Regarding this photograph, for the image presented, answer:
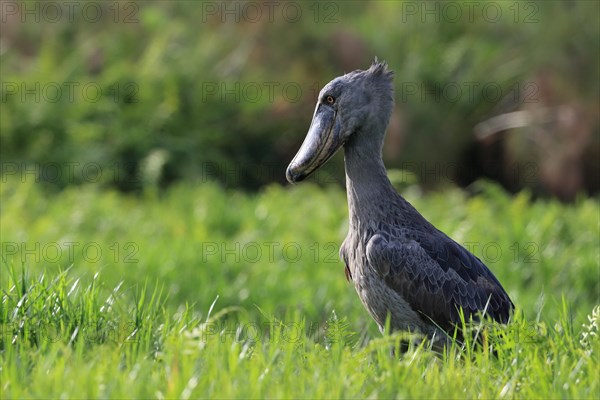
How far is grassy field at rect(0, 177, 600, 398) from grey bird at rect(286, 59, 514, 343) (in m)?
0.26

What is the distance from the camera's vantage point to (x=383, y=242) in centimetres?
473

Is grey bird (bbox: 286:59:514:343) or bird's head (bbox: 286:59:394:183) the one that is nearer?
grey bird (bbox: 286:59:514:343)

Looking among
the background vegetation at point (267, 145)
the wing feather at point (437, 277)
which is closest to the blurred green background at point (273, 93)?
the background vegetation at point (267, 145)

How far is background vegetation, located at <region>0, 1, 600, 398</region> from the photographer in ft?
26.8

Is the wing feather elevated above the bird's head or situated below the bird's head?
below

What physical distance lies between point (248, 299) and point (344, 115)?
9.20ft

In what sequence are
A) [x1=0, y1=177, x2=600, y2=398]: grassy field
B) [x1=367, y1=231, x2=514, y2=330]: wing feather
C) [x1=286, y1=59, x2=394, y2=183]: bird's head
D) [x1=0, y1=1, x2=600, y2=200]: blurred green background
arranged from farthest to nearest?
[x1=0, y1=1, x2=600, y2=200]: blurred green background, [x1=286, y1=59, x2=394, y2=183]: bird's head, [x1=367, y1=231, x2=514, y2=330]: wing feather, [x1=0, y1=177, x2=600, y2=398]: grassy field

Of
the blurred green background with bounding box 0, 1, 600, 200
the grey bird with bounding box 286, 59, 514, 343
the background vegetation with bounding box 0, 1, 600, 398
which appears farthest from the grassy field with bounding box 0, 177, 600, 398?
the blurred green background with bounding box 0, 1, 600, 200

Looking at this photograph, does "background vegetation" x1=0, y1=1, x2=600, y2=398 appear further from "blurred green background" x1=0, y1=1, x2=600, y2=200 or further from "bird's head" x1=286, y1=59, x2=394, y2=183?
"bird's head" x1=286, y1=59, x2=394, y2=183

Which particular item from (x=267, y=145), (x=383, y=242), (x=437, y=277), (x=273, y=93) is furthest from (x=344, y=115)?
(x=273, y=93)

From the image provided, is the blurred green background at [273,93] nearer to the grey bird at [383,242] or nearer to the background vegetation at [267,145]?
the background vegetation at [267,145]

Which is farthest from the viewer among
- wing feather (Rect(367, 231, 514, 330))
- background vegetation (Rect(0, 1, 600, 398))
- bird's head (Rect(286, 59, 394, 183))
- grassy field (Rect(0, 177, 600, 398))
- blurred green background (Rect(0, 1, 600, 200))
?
blurred green background (Rect(0, 1, 600, 200))

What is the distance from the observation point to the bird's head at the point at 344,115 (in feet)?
15.9

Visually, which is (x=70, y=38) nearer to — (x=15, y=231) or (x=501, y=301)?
(x=15, y=231)
